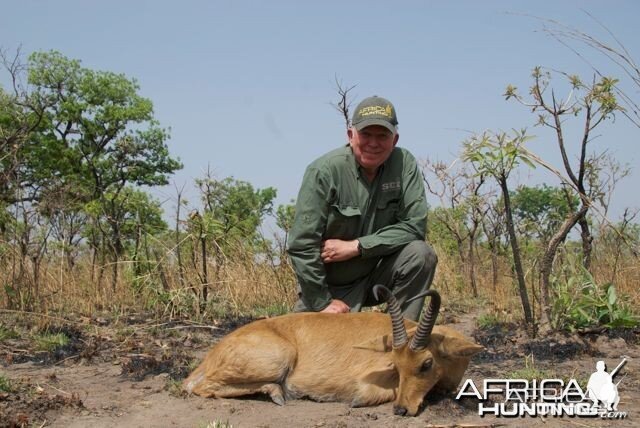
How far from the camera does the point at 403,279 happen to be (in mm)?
6691

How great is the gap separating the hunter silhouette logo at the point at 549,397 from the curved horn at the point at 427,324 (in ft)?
1.79

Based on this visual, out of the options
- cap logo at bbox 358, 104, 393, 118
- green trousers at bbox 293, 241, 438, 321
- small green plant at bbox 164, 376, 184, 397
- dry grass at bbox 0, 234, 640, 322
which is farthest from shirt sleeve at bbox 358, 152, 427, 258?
dry grass at bbox 0, 234, 640, 322

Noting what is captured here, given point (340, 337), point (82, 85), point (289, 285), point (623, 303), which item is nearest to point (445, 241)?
point (289, 285)

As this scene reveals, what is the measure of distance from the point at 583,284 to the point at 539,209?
1475 inches

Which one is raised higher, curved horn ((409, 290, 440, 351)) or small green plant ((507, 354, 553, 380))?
curved horn ((409, 290, 440, 351))

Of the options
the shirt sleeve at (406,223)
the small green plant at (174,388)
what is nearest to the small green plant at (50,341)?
the small green plant at (174,388)

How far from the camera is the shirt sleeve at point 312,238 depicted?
258 inches

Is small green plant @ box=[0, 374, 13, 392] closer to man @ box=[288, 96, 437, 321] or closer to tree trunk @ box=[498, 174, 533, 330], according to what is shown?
man @ box=[288, 96, 437, 321]

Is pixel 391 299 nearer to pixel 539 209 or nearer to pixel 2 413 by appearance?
pixel 2 413

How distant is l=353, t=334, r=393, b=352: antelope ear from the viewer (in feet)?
18.1

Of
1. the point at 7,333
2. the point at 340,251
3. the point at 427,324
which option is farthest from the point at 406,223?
the point at 7,333

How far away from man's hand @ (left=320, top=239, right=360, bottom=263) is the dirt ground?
1544mm

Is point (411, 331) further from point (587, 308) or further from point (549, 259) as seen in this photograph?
point (587, 308)

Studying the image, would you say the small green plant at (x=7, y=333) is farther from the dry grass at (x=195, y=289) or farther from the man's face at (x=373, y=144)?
the man's face at (x=373, y=144)
